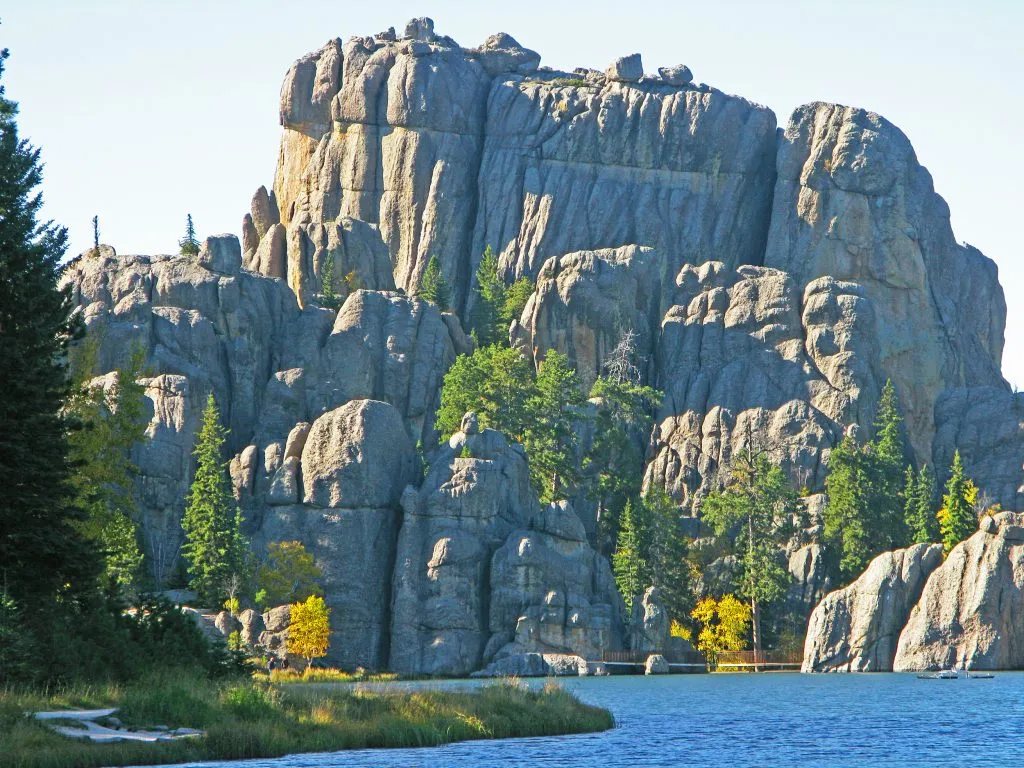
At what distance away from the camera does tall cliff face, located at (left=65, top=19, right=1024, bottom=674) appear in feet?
365

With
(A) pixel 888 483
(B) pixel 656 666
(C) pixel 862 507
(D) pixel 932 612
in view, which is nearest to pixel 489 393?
(B) pixel 656 666

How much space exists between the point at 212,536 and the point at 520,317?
47.8 meters

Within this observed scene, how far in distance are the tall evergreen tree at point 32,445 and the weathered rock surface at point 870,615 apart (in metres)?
71.5

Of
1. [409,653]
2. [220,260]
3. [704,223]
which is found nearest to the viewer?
[409,653]

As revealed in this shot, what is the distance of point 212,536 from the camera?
10581cm

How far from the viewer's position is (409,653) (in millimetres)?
108188

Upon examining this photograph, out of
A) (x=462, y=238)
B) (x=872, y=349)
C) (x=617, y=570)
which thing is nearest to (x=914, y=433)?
(x=872, y=349)

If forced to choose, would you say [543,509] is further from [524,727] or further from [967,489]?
[524,727]

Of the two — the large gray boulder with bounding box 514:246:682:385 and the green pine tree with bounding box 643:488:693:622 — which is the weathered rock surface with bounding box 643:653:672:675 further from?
the large gray boulder with bounding box 514:246:682:385

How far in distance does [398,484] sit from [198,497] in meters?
14.2

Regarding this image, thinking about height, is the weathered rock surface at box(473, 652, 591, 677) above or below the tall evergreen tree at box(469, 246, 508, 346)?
below

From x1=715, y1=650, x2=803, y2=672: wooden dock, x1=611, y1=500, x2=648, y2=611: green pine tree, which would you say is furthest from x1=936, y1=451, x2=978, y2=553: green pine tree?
x1=611, y1=500, x2=648, y2=611: green pine tree

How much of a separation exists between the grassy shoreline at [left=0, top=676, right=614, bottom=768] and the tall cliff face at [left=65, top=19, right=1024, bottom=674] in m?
52.5

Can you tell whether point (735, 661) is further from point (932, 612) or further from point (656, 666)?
point (932, 612)
